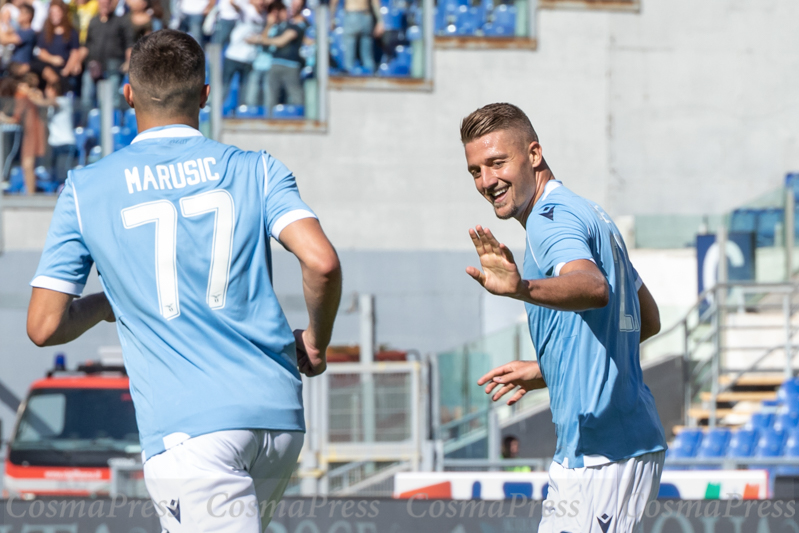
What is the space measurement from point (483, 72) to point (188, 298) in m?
15.2

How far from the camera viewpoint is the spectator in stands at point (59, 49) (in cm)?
1518

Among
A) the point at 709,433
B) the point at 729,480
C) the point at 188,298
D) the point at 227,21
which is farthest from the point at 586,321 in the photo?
the point at 227,21

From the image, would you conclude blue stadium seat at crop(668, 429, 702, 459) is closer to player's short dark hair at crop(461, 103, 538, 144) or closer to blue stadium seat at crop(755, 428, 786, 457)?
blue stadium seat at crop(755, 428, 786, 457)

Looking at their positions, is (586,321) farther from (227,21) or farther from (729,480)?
(227,21)

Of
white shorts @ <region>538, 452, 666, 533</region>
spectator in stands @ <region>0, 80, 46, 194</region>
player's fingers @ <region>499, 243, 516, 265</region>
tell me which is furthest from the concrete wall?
player's fingers @ <region>499, 243, 516, 265</region>

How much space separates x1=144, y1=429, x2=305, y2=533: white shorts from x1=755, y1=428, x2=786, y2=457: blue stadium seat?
9.09m

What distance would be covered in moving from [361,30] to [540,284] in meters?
14.4

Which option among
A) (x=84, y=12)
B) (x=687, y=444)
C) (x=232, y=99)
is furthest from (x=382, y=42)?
(x=687, y=444)

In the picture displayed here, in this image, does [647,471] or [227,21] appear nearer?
[647,471]

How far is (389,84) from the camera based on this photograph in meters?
16.9

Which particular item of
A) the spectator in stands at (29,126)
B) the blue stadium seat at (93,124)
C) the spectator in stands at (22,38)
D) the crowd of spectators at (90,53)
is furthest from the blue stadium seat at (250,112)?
the spectator in stands at (22,38)

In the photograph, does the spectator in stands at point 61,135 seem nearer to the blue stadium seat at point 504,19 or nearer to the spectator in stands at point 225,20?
the spectator in stands at point 225,20

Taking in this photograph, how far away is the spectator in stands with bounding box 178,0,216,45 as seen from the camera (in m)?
15.9

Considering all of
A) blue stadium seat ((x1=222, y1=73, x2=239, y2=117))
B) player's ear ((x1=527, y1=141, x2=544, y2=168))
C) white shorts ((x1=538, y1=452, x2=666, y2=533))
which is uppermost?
blue stadium seat ((x1=222, y1=73, x2=239, y2=117))
